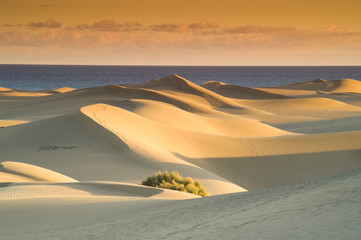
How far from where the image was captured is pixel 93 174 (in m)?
16.9

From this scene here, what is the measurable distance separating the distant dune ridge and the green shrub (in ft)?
2.52

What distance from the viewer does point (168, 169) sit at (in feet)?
59.1

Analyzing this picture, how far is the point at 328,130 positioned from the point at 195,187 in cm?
2152

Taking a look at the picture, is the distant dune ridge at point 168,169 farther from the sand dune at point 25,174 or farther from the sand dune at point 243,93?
the sand dune at point 243,93

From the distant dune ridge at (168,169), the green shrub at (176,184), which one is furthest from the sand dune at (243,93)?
the green shrub at (176,184)

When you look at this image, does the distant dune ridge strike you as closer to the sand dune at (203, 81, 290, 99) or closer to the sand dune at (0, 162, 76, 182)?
the sand dune at (0, 162, 76, 182)

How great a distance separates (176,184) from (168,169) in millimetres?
3621

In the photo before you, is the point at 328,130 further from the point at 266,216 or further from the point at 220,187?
the point at 266,216

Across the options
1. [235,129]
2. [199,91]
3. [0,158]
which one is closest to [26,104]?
[199,91]

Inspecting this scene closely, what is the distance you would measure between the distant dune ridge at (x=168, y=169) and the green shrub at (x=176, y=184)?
769 mm

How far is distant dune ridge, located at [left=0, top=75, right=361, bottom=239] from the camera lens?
7207 millimetres

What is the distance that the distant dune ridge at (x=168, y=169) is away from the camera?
284 inches

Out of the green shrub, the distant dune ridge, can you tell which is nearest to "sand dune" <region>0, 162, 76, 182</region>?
the distant dune ridge

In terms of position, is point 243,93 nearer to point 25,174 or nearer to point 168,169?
point 168,169
